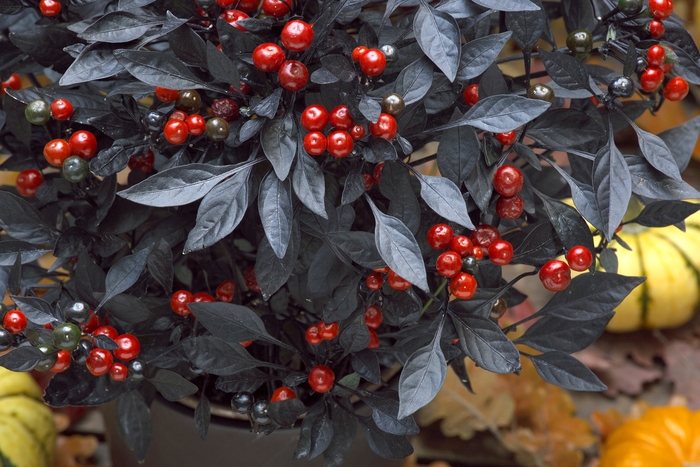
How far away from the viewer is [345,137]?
27cm

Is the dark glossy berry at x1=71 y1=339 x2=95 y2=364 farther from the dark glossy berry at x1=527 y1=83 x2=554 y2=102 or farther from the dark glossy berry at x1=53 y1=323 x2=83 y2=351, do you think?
the dark glossy berry at x1=527 y1=83 x2=554 y2=102

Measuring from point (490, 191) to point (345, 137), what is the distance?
7 cm

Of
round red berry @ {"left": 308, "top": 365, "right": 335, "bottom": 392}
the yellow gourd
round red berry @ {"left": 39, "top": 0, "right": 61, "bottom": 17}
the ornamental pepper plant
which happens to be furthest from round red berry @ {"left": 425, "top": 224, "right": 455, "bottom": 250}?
the yellow gourd

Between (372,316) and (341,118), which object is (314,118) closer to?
(341,118)

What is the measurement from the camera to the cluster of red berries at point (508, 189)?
31 centimetres

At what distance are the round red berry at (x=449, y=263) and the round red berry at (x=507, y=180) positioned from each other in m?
0.04

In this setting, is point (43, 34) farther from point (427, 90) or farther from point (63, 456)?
point (63, 456)

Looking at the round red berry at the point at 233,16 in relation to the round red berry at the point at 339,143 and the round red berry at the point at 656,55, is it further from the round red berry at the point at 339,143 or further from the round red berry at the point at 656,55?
the round red berry at the point at 656,55

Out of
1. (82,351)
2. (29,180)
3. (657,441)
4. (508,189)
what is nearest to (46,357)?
(82,351)

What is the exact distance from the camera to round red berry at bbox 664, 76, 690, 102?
0.33 m

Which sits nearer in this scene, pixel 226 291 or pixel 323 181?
pixel 323 181

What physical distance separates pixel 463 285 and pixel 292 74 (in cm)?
11

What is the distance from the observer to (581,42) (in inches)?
12.2

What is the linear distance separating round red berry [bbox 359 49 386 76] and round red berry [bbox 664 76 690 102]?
0.15 m
